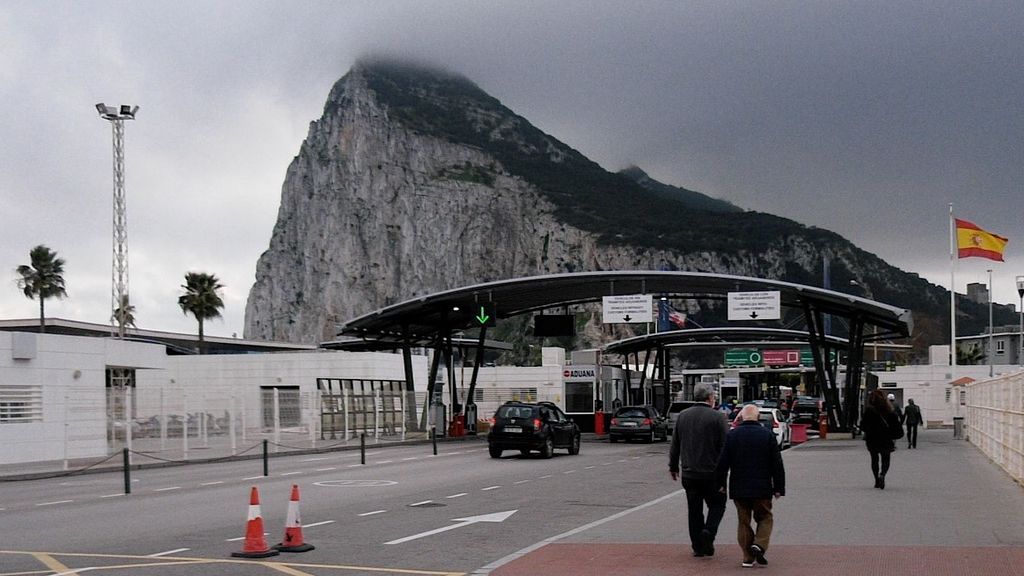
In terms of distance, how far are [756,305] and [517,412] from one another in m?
17.1

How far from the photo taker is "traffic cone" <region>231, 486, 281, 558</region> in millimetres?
11875

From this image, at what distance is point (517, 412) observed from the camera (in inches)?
1273

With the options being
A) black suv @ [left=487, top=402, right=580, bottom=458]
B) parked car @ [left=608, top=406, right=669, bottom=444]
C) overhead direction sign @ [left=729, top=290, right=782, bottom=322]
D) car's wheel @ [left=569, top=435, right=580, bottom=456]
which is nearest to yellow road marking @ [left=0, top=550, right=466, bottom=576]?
black suv @ [left=487, top=402, right=580, bottom=458]

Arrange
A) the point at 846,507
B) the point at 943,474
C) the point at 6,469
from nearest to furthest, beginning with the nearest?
the point at 846,507 → the point at 943,474 → the point at 6,469

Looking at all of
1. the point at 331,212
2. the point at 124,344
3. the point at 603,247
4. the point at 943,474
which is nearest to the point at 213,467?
the point at 124,344

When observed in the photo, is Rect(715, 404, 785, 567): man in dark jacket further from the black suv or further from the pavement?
the black suv

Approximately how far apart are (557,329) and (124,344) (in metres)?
19.1

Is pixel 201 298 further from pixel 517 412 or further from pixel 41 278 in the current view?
pixel 517 412

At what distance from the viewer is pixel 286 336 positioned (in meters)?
197

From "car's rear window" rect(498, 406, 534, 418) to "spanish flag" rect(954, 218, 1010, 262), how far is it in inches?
845

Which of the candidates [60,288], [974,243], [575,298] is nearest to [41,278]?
[60,288]

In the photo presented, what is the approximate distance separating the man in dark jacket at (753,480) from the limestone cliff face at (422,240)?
556 feet

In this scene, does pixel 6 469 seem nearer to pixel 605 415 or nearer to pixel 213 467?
pixel 213 467

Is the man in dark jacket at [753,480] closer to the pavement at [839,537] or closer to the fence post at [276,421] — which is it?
the pavement at [839,537]
